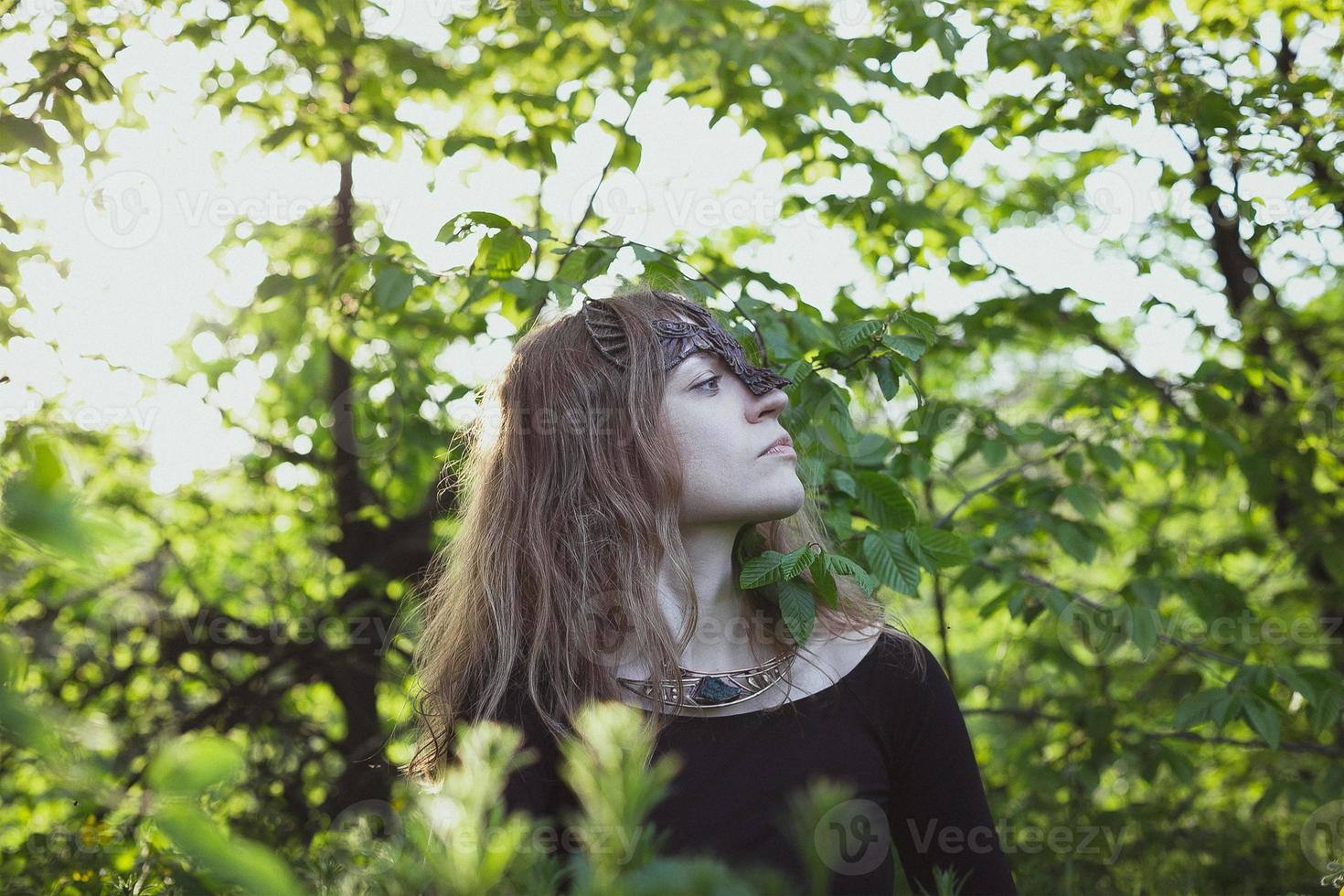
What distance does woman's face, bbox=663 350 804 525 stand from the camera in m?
1.75

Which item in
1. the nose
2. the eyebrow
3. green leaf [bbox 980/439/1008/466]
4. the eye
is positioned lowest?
green leaf [bbox 980/439/1008/466]

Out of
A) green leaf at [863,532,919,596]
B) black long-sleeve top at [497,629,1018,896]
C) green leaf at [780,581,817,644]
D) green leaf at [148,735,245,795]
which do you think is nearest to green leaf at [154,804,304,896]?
green leaf at [148,735,245,795]

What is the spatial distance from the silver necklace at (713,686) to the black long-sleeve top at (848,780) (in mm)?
33

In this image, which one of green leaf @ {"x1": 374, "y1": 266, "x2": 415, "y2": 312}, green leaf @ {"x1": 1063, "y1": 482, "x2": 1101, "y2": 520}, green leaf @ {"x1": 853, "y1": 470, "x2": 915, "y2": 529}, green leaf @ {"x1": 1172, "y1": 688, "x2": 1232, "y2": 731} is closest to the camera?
green leaf @ {"x1": 853, "y1": 470, "x2": 915, "y2": 529}

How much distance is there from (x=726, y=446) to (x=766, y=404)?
11 centimetres

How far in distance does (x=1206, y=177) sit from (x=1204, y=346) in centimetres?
53

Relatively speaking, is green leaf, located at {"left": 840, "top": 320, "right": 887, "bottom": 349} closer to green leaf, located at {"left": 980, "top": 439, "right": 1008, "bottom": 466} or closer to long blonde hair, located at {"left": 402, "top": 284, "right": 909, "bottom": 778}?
long blonde hair, located at {"left": 402, "top": 284, "right": 909, "bottom": 778}

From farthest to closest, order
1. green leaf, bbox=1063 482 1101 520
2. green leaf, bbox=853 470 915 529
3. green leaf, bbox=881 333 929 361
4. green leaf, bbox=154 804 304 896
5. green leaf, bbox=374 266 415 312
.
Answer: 1. green leaf, bbox=1063 482 1101 520
2. green leaf, bbox=374 266 415 312
3. green leaf, bbox=853 470 915 529
4. green leaf, bbox=881 333 929 361
5. green leaf, bbox=154 804 304 896

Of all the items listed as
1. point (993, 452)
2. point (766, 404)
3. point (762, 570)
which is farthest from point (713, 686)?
point (993, 452)

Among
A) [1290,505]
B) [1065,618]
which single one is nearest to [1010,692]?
[1290,505]

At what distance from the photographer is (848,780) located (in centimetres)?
170

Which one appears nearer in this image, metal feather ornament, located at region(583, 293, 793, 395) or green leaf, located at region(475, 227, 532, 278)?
metal feather ornament, located at region(583, 293, 793, 395)

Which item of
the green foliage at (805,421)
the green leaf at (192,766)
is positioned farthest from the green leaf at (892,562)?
the green leaf at (192,766)

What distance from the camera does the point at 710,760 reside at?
5.59 ft
